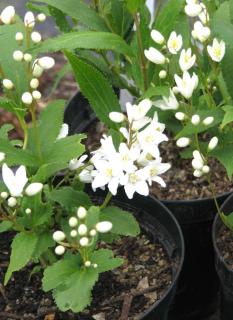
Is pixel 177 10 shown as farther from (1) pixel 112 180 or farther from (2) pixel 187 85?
(1) pixel 112 180

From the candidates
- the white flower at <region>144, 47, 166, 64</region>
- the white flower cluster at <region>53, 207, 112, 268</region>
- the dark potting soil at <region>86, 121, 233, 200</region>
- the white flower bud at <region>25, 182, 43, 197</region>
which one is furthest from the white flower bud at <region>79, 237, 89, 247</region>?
the dark potting soil at <region>86, 121, 233, 200</region>

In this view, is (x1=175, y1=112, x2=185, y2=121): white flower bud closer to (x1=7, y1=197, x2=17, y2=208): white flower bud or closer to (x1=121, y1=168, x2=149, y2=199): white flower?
(x1=121, y1=168, x2=149, y2=199): white flower

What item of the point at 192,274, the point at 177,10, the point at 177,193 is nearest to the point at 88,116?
the point at 177,193

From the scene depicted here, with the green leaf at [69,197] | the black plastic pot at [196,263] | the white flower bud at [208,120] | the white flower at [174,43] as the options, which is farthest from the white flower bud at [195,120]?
the black plastic pot at [196,263]

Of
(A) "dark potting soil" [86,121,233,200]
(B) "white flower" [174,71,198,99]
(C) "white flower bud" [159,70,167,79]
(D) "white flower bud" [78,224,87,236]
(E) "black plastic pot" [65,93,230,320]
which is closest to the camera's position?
(D) "white flower bud" [78,224,87,236]

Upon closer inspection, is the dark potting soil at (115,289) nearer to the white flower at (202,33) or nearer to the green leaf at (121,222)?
the green leaf at (121,222)

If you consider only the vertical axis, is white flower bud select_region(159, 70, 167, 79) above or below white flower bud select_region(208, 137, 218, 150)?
above
